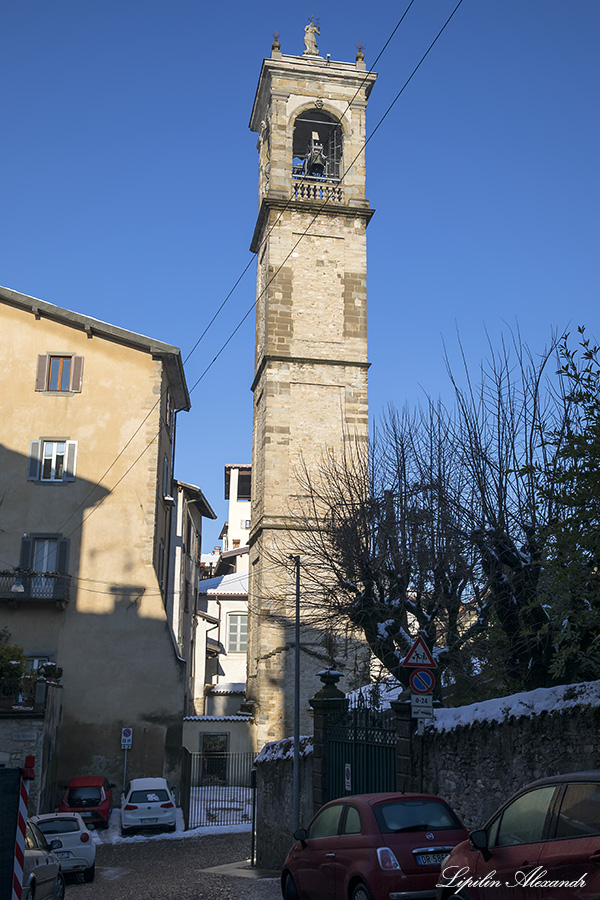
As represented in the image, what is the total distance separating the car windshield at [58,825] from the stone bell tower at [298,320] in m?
13.1

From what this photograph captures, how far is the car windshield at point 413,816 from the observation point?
8.74 meters

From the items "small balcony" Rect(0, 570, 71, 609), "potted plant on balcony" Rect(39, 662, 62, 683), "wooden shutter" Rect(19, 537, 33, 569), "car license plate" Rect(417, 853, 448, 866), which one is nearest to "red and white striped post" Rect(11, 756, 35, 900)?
"car license plate" Rect(417, 853, 448, 866)

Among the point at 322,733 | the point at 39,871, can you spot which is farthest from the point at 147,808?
the point at 39,871

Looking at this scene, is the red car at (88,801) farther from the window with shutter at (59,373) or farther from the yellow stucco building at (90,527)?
the window with shutter at (59,373)

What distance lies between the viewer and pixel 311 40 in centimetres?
3844

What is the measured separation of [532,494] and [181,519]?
2742 cm

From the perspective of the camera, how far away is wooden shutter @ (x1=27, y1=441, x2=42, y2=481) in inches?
1176

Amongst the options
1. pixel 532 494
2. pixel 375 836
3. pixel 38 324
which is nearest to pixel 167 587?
pixel 38 324

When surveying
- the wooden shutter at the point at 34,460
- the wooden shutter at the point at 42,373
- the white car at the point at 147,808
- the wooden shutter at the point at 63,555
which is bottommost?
the white car at the point at 147,808

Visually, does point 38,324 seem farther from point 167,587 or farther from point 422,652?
point 422,652

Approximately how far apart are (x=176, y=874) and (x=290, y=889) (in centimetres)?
650

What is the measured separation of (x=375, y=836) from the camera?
8703mm

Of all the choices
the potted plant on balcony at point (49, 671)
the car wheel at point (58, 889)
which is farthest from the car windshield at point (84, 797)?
the car wheel at point (58, 889)

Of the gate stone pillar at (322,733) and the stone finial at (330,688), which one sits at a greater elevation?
the stone finial at (330,688)
